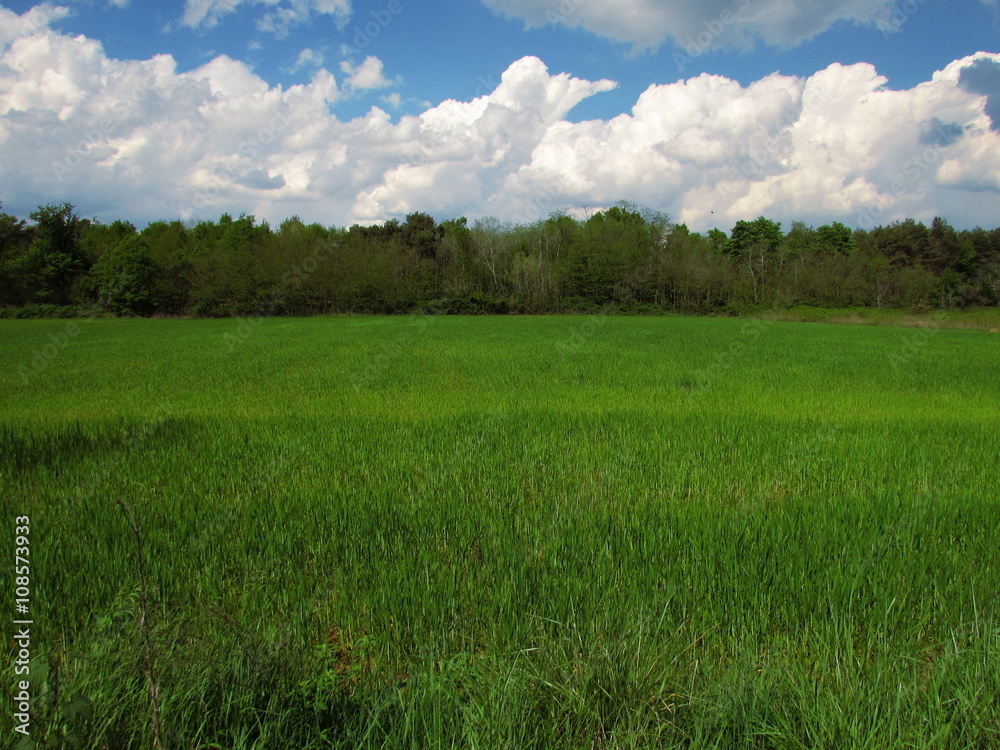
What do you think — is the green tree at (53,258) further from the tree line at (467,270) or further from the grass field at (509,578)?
the grass field at (509,578)

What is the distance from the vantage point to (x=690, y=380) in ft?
38.0

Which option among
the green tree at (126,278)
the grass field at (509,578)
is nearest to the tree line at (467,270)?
the green tree at (126,278)

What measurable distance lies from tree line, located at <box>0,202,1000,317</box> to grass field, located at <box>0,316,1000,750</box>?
53.2 meters

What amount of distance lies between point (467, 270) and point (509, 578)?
216 ft

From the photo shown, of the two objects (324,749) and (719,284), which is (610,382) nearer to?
(324,749)

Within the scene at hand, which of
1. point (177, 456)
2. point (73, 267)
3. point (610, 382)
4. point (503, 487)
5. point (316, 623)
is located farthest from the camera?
point (73, 267)

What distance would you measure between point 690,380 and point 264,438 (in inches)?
352

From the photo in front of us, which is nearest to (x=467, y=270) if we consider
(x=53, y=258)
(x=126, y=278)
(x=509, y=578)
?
(x=126, y=278)

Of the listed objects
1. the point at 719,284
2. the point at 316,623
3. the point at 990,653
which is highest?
the point at 719,284

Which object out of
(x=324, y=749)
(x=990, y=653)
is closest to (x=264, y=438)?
(x=324, y=749)

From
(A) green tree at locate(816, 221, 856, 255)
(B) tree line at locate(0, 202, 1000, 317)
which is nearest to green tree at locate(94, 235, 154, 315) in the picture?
(B) tree line at locate(0, 202, 1000, 317)

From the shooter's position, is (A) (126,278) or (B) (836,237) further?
(B) (836,237)

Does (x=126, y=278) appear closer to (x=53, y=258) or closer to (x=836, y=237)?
(x=53, y=258)

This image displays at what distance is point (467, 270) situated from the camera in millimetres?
67000
